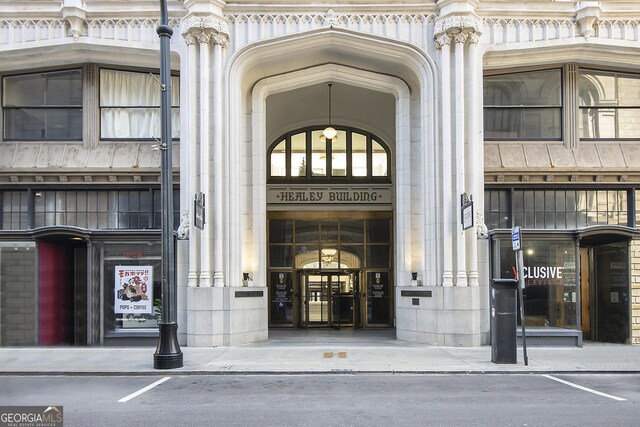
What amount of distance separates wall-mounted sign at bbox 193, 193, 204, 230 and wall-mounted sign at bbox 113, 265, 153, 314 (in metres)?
2.18

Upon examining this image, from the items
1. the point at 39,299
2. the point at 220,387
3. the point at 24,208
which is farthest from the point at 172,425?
the point at 24,208

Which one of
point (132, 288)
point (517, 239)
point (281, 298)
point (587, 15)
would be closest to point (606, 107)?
point (587, 15)

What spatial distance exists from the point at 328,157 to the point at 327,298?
507 centimetres

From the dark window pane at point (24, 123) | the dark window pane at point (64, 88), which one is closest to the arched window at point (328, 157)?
the dark window pane at point (64, 88)

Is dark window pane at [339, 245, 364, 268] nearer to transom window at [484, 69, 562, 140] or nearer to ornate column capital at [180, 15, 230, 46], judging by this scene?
transom window at [484, 69, 562, 140]

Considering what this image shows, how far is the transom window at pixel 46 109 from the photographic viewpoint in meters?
18.3

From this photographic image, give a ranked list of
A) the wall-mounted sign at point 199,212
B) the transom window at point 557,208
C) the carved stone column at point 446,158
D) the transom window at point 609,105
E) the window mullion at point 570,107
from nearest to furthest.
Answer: the wall-mounted sign at point 199,212 → the carved stone column at point 446,158 → the transom window at point 557,208 → the window mullion at point 570,107 → the transom window at point 609,105

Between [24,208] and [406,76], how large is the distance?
457 inches

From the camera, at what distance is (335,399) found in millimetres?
9898

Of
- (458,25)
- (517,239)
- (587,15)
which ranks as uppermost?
(587,15)

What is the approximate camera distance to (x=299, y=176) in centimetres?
2264

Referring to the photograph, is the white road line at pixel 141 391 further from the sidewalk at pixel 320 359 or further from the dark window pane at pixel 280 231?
the dark window pane at pixel 280 231

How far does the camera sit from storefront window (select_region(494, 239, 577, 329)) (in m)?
16.4

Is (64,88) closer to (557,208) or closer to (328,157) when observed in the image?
(328,157)
